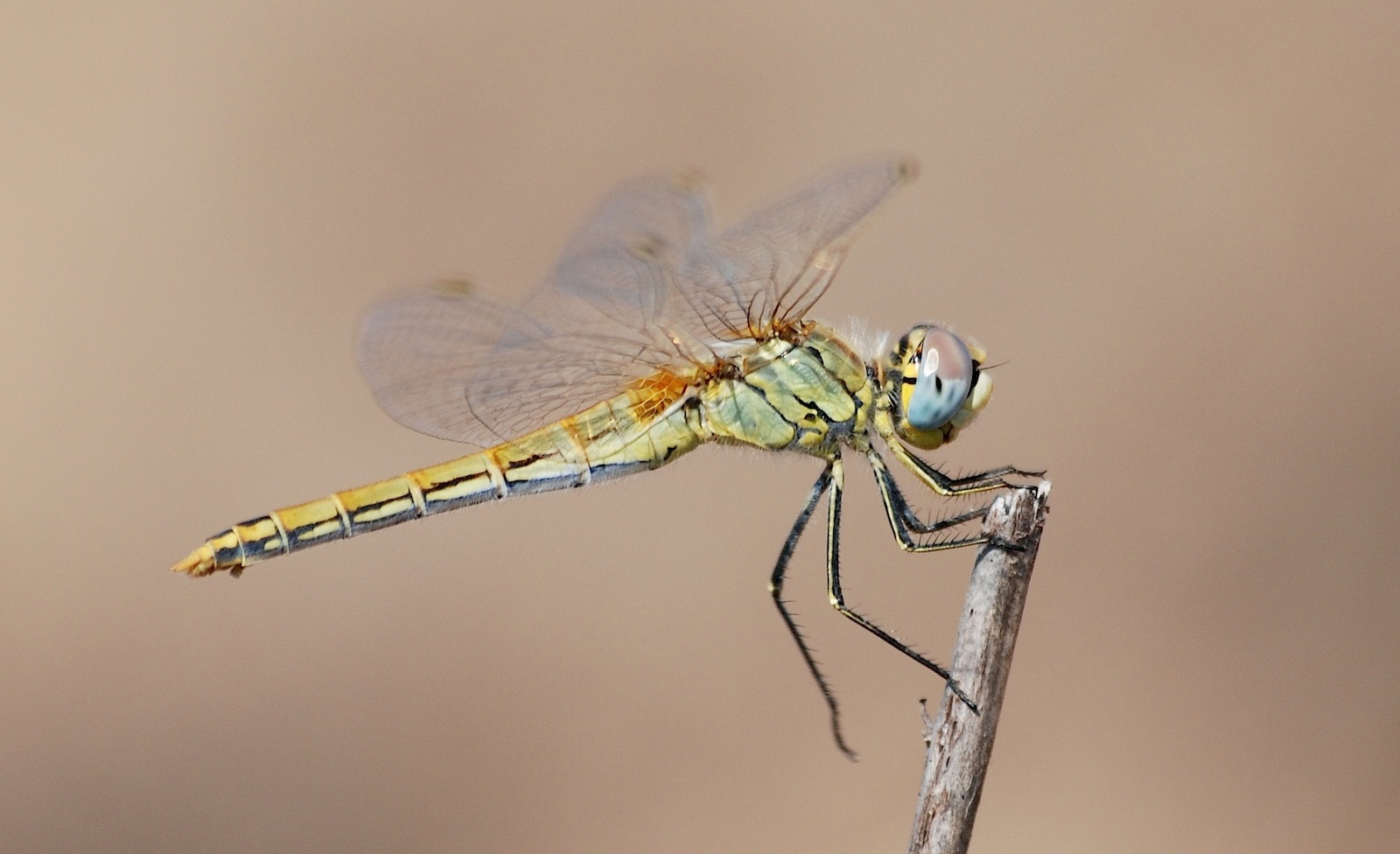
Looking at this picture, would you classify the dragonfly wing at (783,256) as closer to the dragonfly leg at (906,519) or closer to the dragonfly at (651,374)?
the dragonfly at (651,374)

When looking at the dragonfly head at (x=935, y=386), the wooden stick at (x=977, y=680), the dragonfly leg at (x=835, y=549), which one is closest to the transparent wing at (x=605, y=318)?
the dragonfly head at (x=935, y=386)

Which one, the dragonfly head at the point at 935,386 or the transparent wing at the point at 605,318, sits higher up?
the transparent wing at the point at 605,318

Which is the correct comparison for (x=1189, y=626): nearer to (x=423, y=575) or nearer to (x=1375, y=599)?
(x=1375, y=599)

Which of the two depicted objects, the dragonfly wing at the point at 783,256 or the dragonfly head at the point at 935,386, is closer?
the dragonfly head at the point at 935,386

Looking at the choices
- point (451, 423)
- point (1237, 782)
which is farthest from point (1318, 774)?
point (451, 423)

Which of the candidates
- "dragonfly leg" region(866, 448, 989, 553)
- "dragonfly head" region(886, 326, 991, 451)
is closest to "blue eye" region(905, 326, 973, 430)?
"dragonfly head" region(886, 326, 991, 451)

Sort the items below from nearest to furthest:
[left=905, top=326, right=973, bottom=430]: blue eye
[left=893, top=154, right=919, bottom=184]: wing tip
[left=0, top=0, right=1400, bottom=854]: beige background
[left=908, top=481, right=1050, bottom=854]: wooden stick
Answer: [left=908, top=481, right=1050, bottom=854]: wooden stick < [left=905, top=326, right=973, bottom=430]: blue eye < [left=893, top=154, right=919, bottom=184]: wing tip < [left=0, top=0, right=1400, bottom=854]: beige background

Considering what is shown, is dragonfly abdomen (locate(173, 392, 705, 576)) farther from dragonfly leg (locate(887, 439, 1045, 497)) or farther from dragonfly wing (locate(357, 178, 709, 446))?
dragonfly leg (locate(887, 439, 1045, 497))
